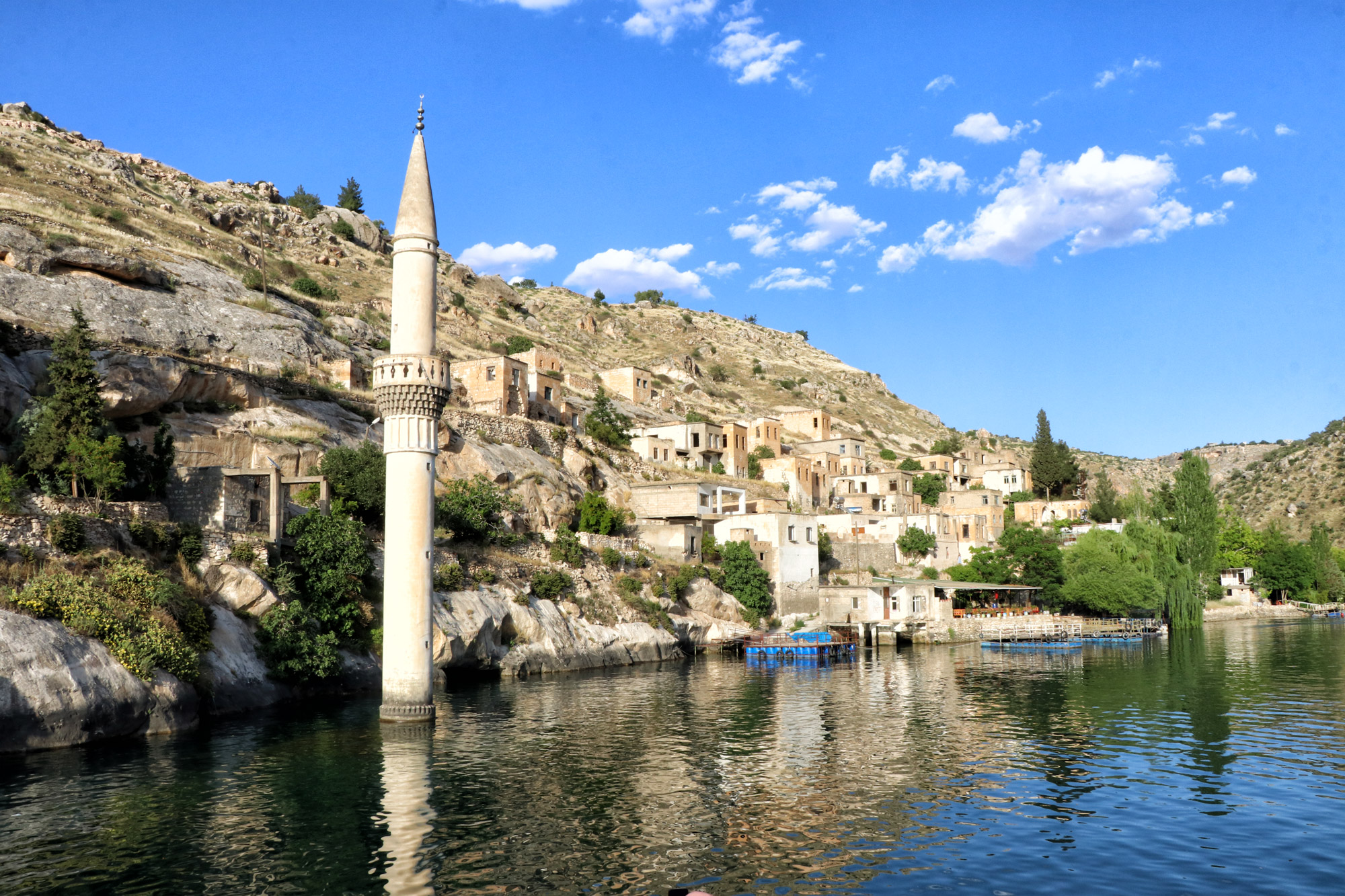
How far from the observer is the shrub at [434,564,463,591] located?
4853cm

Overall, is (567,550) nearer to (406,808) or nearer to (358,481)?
(358,481)

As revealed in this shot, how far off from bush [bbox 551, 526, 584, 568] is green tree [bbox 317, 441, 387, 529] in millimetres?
12439

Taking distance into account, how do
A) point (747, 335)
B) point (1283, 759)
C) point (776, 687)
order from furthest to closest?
point (747, 335), point (776, 687), point (1283, 759)

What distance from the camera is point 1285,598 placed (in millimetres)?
113438

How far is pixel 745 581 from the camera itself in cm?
6869

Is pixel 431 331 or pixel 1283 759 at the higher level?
pixel 431 331

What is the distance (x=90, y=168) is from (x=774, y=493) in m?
74.5

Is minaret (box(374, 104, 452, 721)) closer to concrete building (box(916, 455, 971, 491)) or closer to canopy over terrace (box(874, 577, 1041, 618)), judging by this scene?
canopy over terrace (box(874, 577, 1041, 618))

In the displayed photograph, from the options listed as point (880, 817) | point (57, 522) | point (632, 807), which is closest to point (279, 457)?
point (57, 522)

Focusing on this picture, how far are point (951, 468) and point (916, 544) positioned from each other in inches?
1550

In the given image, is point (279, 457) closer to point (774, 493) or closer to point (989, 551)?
point (774, 493)

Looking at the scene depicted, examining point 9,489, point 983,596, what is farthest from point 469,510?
point 983,596

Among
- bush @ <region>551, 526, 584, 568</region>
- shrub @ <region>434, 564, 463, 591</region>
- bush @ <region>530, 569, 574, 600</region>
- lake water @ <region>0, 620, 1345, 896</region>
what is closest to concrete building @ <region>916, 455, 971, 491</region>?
bush @ <region>551, 526, 584, 568</region>

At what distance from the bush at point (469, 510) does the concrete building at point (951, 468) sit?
75487mm
